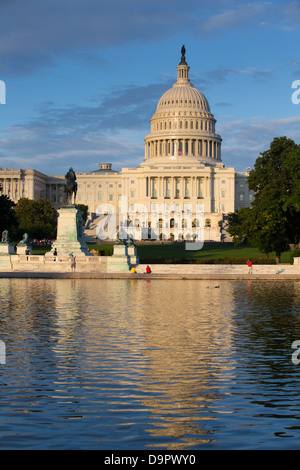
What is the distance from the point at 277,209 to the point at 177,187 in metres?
121

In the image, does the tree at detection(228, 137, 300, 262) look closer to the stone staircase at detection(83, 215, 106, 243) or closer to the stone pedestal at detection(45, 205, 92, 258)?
the stone pedestal at detection(45, 205, 92, 258)

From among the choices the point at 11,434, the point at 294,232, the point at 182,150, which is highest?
the point at 182,150

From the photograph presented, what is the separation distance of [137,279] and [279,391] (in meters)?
38.6

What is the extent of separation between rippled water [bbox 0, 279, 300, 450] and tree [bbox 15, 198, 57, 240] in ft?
270

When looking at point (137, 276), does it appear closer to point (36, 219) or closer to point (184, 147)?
point (36, 219)

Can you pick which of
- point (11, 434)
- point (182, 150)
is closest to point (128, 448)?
point (11, 434)

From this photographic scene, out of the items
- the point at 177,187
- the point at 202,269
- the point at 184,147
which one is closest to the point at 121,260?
the point at 202,269

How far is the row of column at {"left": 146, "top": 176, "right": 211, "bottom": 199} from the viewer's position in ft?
608

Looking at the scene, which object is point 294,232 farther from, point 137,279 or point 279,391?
point 279,391

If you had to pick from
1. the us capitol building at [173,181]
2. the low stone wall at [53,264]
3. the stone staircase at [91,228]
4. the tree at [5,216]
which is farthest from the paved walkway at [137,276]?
the us capitol building at [173,181]

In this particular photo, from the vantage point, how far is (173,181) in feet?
609

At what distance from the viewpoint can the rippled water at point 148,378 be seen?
10789 mm

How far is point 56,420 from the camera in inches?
454

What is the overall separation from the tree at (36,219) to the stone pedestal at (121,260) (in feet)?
158
